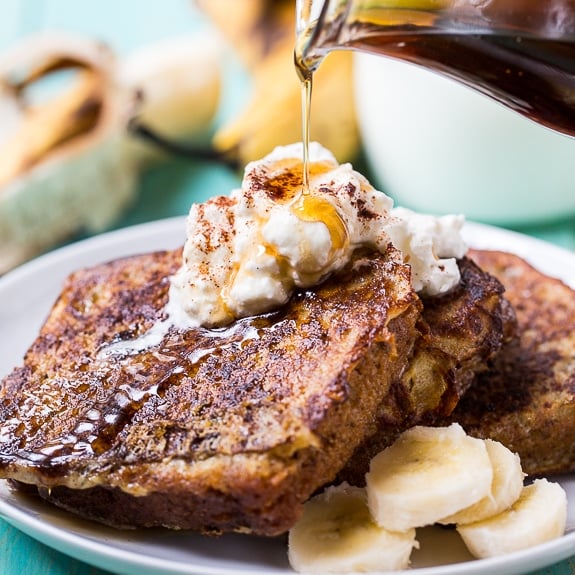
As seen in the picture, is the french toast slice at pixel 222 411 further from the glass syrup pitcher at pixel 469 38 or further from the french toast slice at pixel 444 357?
the glass syrup pitcher at pixel 469 38

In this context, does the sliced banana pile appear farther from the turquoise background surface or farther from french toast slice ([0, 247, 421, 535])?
the turquoise background surface

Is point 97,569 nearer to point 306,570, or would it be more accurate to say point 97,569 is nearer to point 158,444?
point 158,444

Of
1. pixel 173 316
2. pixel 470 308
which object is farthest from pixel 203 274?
pixel 470 308

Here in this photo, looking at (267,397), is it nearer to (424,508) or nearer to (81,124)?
(424,508)

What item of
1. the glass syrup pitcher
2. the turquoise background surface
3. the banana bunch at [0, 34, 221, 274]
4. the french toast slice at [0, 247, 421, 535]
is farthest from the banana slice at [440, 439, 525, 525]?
the banana bunch at [0, 34, 221, 274]

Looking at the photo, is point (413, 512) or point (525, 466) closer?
point (413, 512)

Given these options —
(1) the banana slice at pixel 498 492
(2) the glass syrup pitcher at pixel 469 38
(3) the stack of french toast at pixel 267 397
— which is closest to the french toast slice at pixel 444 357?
(3) the stack of french toast at pixel 267 397
